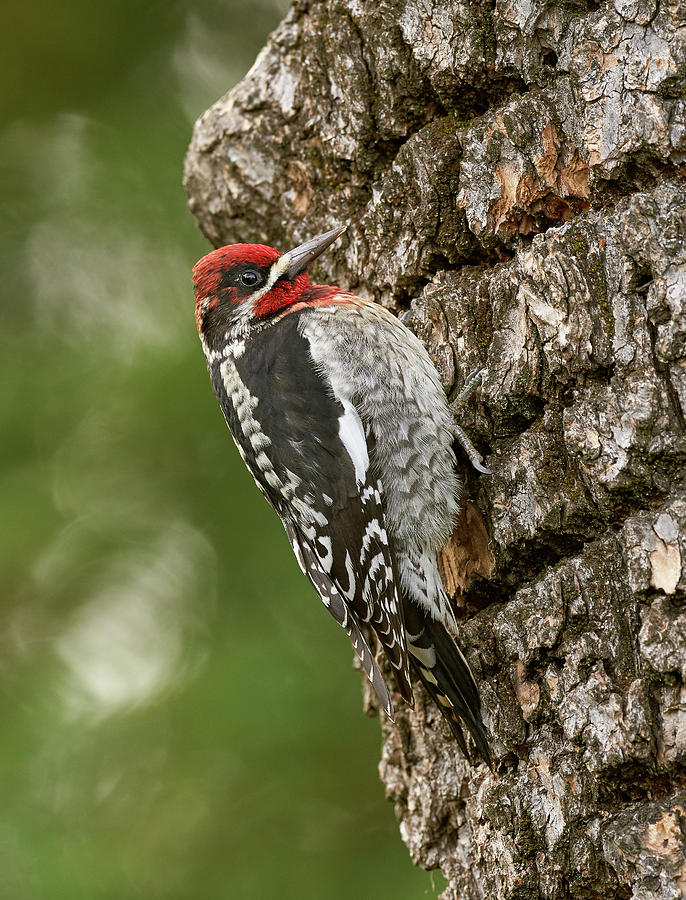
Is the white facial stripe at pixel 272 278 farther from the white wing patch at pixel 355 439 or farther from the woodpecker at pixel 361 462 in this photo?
the white wing patch at pixel 355 439

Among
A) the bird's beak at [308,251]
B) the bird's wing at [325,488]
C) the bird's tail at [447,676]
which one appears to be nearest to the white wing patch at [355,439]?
the bird's wing at [325,488]

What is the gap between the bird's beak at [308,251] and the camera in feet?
10.2

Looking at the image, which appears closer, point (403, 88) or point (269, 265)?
point (403, 88)

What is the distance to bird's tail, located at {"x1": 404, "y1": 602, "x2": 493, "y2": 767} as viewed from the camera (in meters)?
2.51

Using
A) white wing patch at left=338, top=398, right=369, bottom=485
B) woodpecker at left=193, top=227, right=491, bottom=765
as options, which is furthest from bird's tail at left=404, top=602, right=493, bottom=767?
white wing patch at left=338, top=398, right=369, bottom=485

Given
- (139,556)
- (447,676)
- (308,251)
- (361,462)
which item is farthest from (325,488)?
(139,556)

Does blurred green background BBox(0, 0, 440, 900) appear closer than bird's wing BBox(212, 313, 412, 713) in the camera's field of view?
No

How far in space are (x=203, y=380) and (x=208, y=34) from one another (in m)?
1.79

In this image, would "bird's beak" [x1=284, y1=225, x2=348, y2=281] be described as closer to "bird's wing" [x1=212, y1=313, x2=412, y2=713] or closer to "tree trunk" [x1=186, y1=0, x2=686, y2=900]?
"tree trunk" [x1=186, y1=0, x2=686, y2=900]

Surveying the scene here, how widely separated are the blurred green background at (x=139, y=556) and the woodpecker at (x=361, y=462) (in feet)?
3.78

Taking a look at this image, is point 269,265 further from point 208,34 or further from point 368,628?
point 208,34

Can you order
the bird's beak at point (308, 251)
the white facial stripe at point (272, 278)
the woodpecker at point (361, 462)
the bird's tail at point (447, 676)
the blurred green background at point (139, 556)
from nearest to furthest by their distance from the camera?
the bird's tail at point (447, 676) → the woodpecker at point (361, 462) → the bird's beak at point (308, 251) → the white facial stripe at point (272, 278) → the blurred green background at point (139, 556)

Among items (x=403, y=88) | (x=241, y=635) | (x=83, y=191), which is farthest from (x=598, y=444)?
(x=83, y=191)

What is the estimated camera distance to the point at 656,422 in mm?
2158
